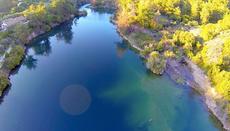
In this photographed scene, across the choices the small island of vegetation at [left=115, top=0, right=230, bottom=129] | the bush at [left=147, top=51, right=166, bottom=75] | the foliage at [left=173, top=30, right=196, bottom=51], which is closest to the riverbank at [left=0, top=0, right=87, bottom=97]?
the small island of vegetation at [left=115, top=0, right=230, bottom=129]

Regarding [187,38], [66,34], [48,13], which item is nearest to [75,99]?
[187,38]

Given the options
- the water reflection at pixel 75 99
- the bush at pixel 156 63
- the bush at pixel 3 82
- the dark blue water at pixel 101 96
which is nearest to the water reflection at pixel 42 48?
the dark blue water at pixel 101 96

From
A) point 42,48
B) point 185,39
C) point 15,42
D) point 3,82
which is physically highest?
point 185,39

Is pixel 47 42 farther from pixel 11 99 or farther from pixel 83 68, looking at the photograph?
pixel 11 99

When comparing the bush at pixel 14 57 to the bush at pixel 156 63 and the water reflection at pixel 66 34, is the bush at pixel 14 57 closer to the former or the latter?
the water reflection at pixel 66 34

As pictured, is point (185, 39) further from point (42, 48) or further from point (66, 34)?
point (42, 48)

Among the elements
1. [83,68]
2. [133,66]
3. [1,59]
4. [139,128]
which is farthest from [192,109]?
[1,59]

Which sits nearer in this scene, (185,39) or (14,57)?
(14,57)

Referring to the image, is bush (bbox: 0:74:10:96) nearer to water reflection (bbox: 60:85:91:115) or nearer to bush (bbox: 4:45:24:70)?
bush (bbox: 4:45:24:70)
